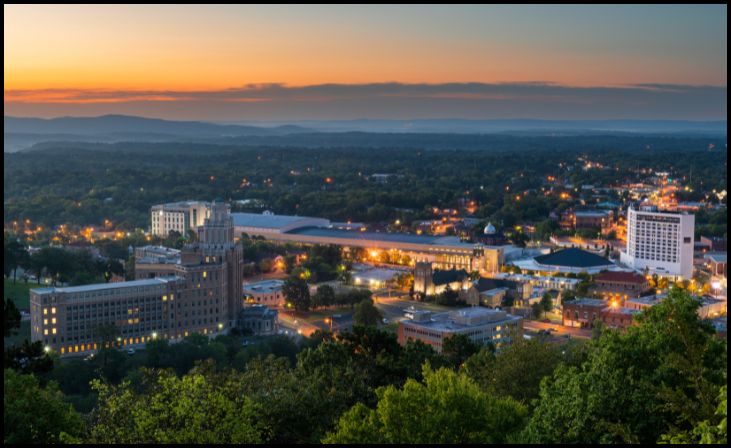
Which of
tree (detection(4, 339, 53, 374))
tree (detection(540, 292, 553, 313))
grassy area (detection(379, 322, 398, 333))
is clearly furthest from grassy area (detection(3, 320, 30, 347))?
tree (detection(540, 292, 553, 313))

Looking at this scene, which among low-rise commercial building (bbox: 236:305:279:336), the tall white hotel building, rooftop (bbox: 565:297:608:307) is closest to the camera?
low-rise commercial building (bbox: 236:305:279:336)

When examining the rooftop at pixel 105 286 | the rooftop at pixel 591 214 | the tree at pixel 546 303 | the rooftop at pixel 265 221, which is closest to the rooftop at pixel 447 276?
the tree at pixel 546 303

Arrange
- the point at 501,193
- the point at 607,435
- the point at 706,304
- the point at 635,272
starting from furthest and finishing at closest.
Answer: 1. the point at 501,193
2. the point at 635,272
3. the point at 706,304
4. the point at 607,435

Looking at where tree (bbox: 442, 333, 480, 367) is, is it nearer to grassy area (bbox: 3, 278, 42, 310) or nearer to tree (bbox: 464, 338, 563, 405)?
tree (bbox: 464, 338, 563, 405)

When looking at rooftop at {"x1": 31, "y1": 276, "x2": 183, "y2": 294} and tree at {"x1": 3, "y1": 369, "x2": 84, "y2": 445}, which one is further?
rooftop at {"x1": 31, "y1": 276, "x2": 183, "y2": 294}

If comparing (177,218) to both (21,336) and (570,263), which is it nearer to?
(570,263)

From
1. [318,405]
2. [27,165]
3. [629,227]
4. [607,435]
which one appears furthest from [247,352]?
[27,165]

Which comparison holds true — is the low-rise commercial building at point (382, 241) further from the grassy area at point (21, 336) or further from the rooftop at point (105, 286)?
the grassy area at point (21, 336)

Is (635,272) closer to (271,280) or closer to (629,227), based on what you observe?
(629,227)
